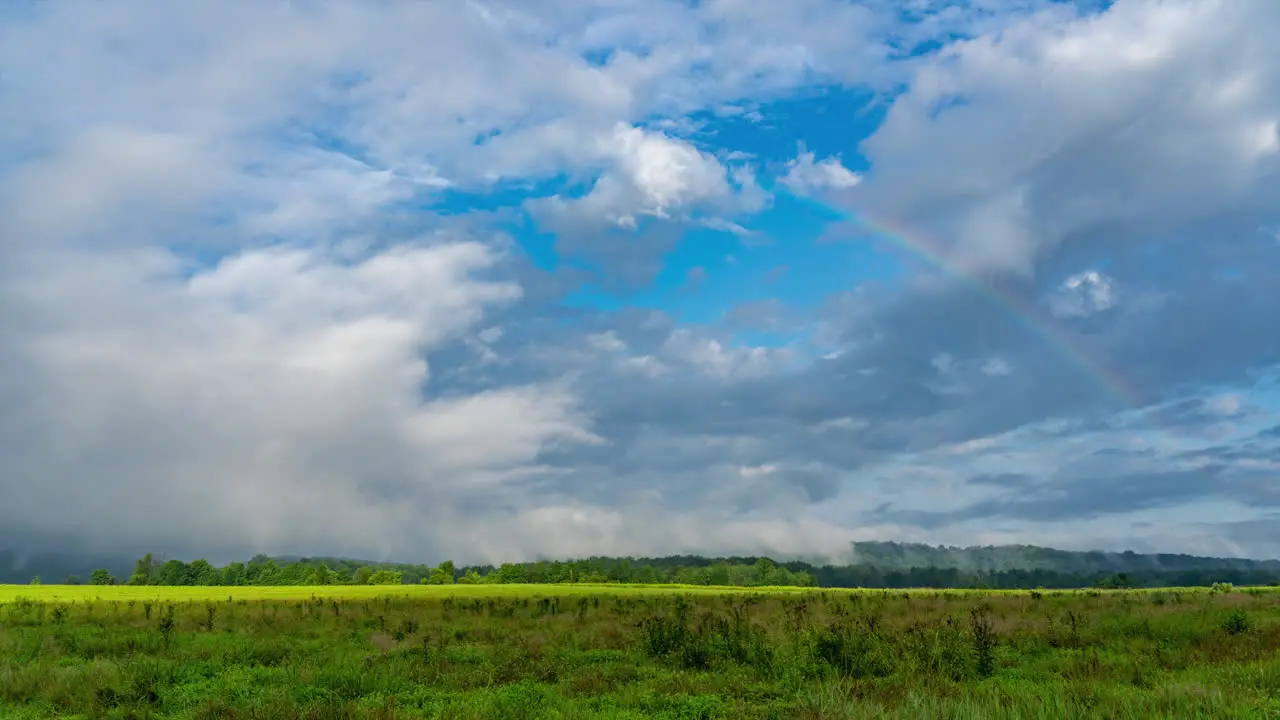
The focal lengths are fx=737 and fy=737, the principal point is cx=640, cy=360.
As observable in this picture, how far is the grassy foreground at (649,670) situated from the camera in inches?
464

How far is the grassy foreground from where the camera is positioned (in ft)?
38.7

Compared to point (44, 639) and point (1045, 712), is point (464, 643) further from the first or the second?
point (1045, 712)

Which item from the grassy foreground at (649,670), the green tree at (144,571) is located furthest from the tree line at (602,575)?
the grassy foreground at (649,670)

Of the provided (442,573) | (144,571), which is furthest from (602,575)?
(144,571)

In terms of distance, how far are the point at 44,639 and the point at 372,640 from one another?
10.1 meters

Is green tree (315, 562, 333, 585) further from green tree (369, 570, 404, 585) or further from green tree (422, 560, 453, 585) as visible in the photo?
green tree (422, 560, 453, 585)

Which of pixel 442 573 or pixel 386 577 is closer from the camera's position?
pixel 386 577

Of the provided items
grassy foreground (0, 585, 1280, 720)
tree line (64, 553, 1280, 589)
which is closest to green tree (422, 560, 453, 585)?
tree line (64, 553, 1280, 589)

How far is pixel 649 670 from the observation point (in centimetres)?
1695

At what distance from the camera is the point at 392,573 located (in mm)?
153750

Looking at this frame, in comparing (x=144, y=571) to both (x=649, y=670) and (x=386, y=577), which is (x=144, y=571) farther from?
(x=649, y=670)

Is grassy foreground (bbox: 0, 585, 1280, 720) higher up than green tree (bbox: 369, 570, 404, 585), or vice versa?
grassy foreground (bbox: 0, 585, 1280, 720)

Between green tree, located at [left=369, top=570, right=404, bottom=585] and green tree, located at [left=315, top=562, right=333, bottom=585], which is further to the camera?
green tree, located at [left=315, top=562, right=333, bottom=585]

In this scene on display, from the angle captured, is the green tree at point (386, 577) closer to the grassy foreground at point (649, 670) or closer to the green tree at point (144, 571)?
the green tree at point (144, 571)
